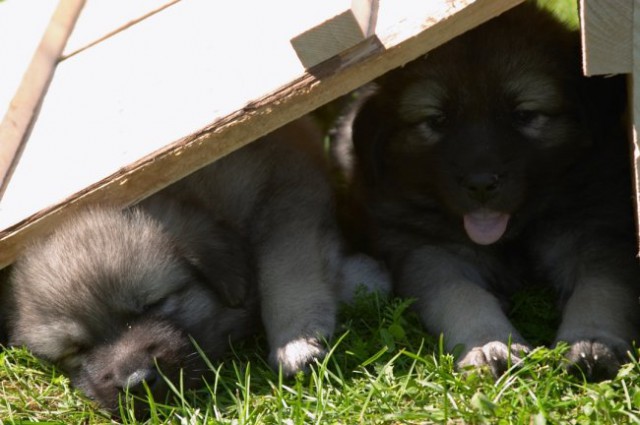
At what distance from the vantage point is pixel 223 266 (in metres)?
3.31

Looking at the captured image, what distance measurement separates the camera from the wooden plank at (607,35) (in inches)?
103

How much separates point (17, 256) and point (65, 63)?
91 cm

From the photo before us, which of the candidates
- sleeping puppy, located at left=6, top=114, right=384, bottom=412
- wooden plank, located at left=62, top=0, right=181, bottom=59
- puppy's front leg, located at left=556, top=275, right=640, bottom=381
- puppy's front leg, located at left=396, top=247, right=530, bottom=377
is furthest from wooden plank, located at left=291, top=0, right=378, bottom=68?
wooden plank, located at left=62, top=0, right=181, bottom=59

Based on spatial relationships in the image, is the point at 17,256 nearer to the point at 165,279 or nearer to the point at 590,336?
the point at 165,279

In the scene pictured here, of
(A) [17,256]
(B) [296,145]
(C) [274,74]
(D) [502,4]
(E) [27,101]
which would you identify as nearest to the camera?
(D) [502,4]

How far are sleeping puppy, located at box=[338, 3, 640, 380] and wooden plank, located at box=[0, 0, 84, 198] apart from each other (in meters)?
1.25

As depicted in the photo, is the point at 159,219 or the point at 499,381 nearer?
the point at 499,381

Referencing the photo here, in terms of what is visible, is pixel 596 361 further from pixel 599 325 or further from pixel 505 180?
pixel 505 180

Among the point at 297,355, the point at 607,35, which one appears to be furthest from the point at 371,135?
the point at 607,35

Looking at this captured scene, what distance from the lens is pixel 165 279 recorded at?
3.20 meters

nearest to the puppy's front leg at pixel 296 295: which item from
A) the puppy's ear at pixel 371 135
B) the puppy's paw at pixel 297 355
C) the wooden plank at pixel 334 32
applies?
the puppy's paw at pixel 297 355

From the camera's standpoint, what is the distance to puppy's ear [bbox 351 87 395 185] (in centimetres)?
364

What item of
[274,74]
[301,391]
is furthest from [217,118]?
[301,391]

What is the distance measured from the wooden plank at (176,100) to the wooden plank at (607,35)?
284 millimetres
